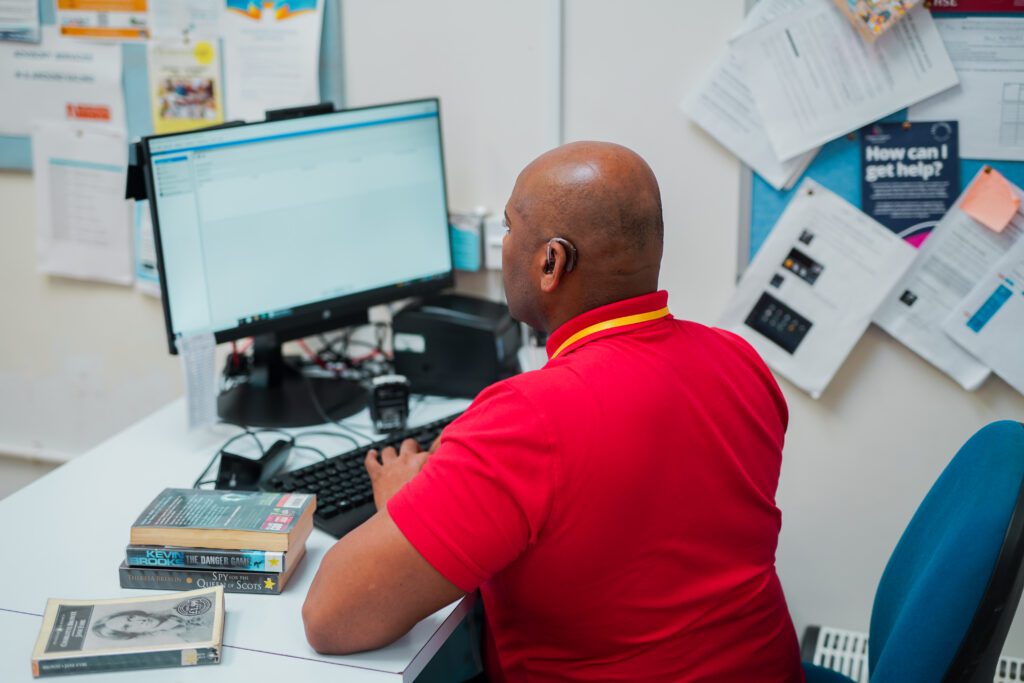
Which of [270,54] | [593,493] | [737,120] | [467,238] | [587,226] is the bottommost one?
[593,493]

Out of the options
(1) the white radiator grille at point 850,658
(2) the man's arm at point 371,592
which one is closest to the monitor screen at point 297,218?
(2) the man's arm at point 371,592

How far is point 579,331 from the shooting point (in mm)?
1156

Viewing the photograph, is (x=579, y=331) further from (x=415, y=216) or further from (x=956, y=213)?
(x=956, y=213)

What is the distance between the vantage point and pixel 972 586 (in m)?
0.99

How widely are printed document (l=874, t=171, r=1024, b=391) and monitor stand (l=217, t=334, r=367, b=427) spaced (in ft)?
3.40

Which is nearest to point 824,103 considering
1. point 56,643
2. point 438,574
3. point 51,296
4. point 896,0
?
point 896,0

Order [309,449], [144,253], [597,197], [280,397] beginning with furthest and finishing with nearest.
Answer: [144,253]
[280,397]
[309,449]
[597,197]

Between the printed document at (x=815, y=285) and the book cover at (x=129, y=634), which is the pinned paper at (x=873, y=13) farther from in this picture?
the book cover at (x=129, y=634)

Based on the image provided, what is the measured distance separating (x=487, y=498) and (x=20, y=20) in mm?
1825

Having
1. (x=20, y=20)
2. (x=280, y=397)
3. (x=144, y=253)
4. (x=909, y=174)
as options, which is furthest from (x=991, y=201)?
(x=20, y=20)

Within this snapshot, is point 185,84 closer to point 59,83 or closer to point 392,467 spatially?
point 59,83

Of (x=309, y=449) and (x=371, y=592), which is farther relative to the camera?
(x=309, y=449)

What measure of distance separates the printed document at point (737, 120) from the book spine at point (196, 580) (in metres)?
1.16

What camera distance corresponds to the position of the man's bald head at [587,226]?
3.64 feet
